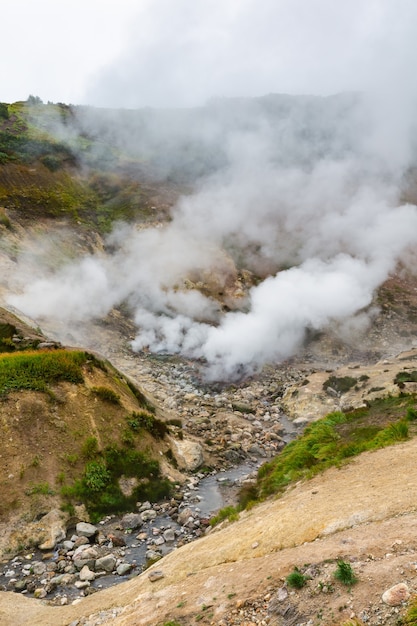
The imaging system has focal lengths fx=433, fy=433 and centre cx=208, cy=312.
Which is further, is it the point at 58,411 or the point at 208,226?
the point at 208,226

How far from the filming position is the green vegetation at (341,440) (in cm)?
1160

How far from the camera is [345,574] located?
541cm

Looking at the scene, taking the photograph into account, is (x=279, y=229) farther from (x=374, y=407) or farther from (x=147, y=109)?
(x=147, y=109)

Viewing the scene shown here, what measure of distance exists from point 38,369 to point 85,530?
6.67 m

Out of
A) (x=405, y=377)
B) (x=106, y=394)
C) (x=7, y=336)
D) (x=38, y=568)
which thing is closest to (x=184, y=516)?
(x=38, y=568)

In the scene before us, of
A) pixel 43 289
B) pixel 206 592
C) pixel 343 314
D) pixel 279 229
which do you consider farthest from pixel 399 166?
pixel 206 592

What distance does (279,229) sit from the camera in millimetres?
52875

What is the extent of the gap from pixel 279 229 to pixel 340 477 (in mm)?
45210

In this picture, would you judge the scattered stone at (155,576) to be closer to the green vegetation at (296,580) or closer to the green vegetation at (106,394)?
the green vegetation at (296,580)

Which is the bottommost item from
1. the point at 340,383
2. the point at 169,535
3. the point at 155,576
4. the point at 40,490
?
the point at 155,576

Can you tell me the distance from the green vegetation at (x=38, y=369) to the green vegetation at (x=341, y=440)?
863 centimetres

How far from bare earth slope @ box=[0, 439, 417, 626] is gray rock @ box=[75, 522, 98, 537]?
9.62 feet

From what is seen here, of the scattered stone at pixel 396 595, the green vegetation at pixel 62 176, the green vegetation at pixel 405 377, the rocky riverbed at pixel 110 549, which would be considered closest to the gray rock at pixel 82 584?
the rocky riverbed at pixel 110 549

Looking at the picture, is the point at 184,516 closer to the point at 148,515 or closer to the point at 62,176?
the point at 148,515
